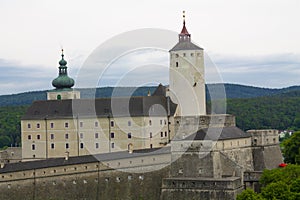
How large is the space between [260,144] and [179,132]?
7.06m

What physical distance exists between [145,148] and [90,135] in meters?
6.41

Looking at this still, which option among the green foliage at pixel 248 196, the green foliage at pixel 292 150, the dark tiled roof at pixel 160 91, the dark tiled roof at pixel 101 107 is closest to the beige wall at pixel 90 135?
the dark tiled roof at pixel 101 107

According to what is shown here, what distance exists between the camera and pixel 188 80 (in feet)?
222

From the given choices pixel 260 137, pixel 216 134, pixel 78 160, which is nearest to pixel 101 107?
pixel 78 160

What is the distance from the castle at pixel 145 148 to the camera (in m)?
58.3

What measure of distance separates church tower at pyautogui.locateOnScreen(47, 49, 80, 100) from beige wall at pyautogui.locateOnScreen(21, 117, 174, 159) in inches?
283

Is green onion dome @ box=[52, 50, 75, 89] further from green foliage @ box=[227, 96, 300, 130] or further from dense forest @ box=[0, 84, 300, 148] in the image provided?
green foliage @ box=[227, 96, 300, 130]

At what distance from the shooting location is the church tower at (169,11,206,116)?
67400 millimetres

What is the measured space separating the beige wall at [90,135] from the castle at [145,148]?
0.29ft

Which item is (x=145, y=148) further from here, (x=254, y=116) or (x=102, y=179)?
(x=254, y=116)

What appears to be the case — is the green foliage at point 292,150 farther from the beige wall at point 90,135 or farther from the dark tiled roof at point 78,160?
the dark tiled roof at point 78,160

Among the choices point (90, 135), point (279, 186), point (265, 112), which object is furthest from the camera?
point (265, 112)

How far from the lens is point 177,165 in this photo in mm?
59531

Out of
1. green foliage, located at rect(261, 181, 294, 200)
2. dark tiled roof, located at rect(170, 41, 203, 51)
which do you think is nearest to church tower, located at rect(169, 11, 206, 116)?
dark tiled roof, located at rect(170, 41, 203, 51)
